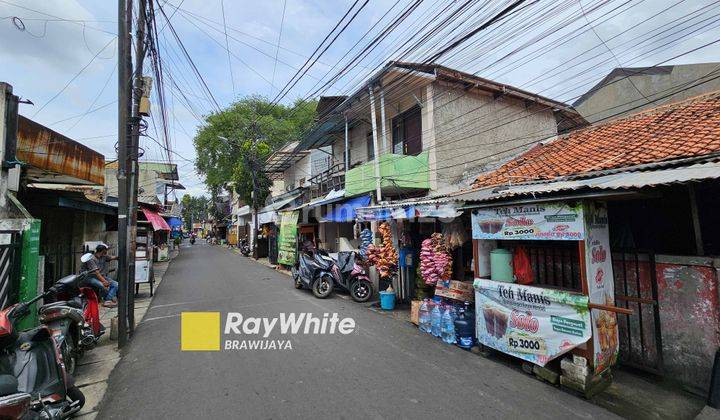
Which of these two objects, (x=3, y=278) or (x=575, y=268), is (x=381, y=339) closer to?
(x=575, y=268)

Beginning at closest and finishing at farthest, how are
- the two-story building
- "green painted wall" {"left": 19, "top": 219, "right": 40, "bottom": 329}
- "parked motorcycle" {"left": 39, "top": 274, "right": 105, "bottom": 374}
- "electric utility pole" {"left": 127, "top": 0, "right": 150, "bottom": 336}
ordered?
"parked motorcycle" {"left": 39, "top": 274, "right": 105, "bottom": 374}
"green painted wall" {"left": 19, "top": 219, "right": 40, "bottom": 329}
"electric utility pole" {"left": 127, "top": 0, "right": 150, "bottom": 336}
the two-story building

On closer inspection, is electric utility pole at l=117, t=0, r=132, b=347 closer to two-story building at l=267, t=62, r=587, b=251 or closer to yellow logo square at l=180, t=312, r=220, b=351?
yellow logo square at l=180, t=312, r=220, b=351

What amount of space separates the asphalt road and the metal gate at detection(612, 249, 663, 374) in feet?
4.98

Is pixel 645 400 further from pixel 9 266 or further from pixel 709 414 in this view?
pixel 9 266

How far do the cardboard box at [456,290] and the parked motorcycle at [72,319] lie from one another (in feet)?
18.1

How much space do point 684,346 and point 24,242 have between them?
30.9 feet

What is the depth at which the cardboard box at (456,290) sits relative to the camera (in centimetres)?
629

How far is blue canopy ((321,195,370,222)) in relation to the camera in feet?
39.7

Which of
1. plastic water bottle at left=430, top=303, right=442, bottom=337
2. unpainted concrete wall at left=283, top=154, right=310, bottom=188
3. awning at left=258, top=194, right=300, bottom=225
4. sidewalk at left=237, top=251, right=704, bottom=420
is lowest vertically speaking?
sidewalk at left=237, top=251, right=704, bottom=420

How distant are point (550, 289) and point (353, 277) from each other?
5828mm

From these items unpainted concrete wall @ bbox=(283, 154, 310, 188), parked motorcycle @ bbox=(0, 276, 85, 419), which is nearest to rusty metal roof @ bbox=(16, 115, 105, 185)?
parked motorcycle @ bbox=(0, 276, 85, 419)

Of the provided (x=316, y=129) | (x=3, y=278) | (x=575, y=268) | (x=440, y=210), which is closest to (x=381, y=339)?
(x=440, y=210)

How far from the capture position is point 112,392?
14.1ft

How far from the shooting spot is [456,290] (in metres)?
6.47
